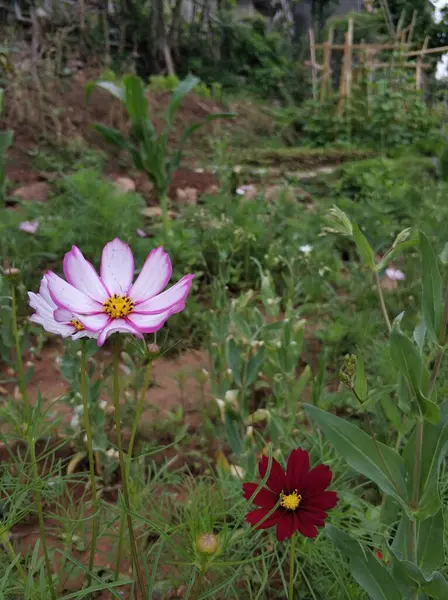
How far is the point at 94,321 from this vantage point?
74cm

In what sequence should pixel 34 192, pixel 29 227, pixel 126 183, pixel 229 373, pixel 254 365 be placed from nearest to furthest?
pixel 254 365 < pixel 229 373 < pixel 29 227 < pixel 34 192 < pixel 126 183

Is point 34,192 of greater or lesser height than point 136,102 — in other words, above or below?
below

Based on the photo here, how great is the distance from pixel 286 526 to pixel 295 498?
4cm

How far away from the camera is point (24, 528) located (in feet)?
4.54

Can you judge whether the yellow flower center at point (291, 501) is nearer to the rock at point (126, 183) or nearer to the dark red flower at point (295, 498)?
the dark red flower at point (295, 498)

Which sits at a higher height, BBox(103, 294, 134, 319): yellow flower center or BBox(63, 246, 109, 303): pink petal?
BBox(63, 246, 109, 303): pink petal

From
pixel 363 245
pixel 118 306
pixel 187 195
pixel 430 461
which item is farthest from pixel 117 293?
pixel 187 195

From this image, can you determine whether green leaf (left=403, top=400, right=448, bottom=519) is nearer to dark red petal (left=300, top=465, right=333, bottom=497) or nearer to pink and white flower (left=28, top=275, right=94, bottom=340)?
dark red petal (left=300, top=465, right=333, bottom=497)

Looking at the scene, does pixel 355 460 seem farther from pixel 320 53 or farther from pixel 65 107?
pixel 320 53

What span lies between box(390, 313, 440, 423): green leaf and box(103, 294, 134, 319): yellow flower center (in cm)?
34

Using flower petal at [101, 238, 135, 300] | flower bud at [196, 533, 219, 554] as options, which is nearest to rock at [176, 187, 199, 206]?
flower petal at [101, 238, 135, 300]

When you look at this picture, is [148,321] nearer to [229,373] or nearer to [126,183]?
[229,373]

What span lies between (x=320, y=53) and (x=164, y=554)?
42.0 feet

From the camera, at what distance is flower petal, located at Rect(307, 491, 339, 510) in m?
0.84
